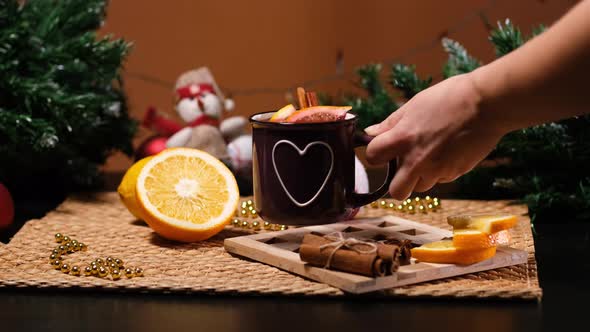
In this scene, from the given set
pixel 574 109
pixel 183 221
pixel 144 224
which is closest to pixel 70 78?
pixel 144 224

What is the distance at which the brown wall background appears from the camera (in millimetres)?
2645

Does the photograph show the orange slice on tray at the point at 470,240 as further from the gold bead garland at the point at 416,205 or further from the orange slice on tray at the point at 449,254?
the gold bead garland at the point at 416,205

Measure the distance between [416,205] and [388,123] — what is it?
15.4 inches

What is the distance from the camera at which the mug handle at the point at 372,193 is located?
1105mm

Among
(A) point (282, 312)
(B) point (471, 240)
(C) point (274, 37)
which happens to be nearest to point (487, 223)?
(B) point (471, 240)

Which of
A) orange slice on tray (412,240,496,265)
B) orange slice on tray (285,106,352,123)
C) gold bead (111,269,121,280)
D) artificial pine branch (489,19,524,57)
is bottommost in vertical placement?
gold bead (111,269,121,280)

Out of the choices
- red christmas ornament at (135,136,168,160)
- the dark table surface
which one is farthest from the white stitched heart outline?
red christmas ornament at (135,136,168,160)

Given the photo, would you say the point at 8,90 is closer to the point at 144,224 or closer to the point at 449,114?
the point at 144,224

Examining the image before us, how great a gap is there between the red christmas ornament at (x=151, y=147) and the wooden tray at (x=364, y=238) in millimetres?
494

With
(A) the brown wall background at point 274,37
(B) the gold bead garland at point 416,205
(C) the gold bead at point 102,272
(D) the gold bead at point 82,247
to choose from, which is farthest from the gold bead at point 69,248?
(A) the brown wall background at point 274,37

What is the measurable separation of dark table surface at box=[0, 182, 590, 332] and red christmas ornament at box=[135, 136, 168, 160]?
24.7 inches

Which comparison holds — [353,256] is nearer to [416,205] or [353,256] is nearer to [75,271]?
[75,271]

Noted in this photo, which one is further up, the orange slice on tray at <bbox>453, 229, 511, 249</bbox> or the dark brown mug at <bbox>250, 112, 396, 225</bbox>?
the dark brown mug at <bbox>250, 112, 396, 225</bbox>

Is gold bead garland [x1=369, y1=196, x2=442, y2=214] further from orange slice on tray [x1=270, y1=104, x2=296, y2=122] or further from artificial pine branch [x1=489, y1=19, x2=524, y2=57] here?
orange slice on tray [x1=270, y1=104, x2=296, y2=122]
